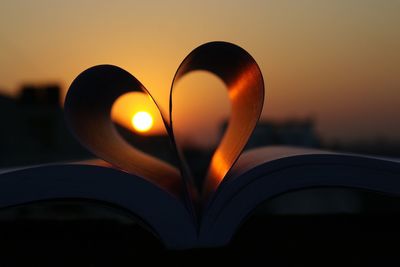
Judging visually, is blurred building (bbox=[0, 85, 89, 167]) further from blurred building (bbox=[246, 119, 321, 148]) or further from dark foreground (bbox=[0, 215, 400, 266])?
dark foreground (bbox=[0, 215, 400, 266])

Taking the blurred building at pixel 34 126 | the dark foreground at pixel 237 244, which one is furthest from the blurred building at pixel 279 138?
the dark foreground at pixel 237 244

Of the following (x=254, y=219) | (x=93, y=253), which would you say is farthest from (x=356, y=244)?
(x=93, y=253)

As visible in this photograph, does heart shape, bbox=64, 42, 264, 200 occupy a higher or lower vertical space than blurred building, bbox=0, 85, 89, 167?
higher

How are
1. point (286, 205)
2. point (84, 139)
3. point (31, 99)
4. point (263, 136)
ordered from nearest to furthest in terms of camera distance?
point (84, 139) → point (286, 205) → point (263, 136) → point (31, 99)

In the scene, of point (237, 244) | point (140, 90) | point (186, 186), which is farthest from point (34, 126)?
point (186, 186)

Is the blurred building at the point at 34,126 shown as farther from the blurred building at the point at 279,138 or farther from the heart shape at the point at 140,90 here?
the heart shape at the point at 140,90

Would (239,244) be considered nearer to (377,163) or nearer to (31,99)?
(377,163)

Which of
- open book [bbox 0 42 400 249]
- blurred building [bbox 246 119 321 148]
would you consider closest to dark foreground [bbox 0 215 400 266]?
open book [bbox 0 42 400 249]

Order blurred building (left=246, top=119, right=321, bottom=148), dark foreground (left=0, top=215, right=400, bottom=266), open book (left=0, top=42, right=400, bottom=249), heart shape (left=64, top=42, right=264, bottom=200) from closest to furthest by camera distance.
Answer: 1. open book (left=0, top=42, right=400, bottom=249)
2. heart shape (left=64, top=42, right=264, bottom=200)
3. dark foreground (left=0, top=215, right=400, bottom=266)
4. blurred building (left=246, top=119, right=321, bottom=148)

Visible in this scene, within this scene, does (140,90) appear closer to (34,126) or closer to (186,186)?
(186,186)
